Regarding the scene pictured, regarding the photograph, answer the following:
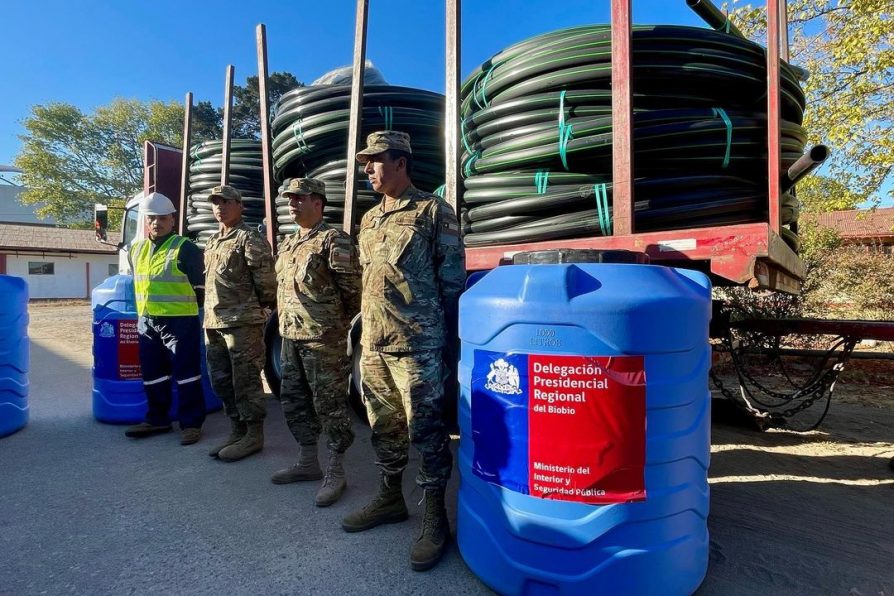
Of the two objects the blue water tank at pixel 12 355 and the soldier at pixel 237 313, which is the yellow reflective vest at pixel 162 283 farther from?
the blue water tank at pixel 12 355

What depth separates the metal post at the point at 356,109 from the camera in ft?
11.9

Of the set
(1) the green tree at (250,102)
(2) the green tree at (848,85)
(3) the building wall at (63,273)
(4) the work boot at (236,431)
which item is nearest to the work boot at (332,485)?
(4) the work boot at (236,431)

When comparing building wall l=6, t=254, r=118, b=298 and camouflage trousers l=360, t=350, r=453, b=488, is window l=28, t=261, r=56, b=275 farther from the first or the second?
camouflage trousers l=360, t=350, r=453, b=488

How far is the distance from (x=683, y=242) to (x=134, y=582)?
9.31 feet

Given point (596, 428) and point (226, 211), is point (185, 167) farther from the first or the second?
point (596, 428)

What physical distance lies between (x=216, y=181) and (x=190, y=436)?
129 inches

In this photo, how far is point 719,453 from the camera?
11.8 ft

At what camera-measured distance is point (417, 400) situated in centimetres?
224

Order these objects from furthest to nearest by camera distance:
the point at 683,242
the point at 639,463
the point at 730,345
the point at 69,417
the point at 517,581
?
the point at 69,417 → the point at 730,345 → the point at 683,242 → the point at 517,581 → the point at 639,463

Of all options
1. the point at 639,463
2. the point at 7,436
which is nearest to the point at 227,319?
the point at 7,436

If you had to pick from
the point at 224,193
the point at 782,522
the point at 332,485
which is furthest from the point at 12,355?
the point at 782,522

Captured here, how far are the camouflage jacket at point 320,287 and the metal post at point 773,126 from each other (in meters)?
2.23

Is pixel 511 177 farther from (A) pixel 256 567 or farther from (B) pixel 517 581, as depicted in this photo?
(A) pixel 256 567

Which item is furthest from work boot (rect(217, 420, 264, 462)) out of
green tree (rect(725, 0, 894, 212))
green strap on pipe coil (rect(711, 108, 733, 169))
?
green tree (rect(725, 0, 894, 212))
